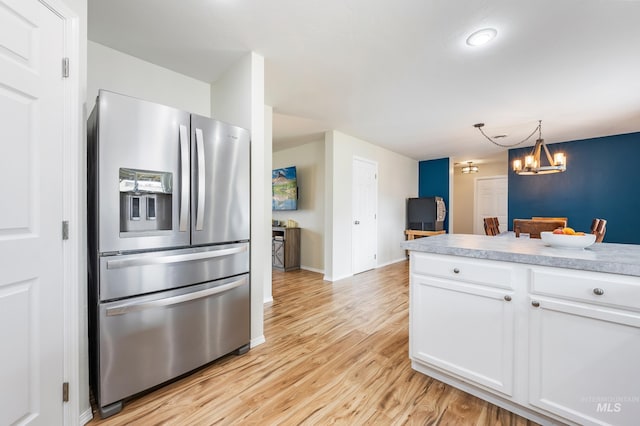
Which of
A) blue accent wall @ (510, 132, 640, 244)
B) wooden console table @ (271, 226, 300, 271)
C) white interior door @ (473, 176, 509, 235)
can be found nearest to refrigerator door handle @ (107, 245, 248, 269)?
wooden console table @ (271, 226, 300, 271)

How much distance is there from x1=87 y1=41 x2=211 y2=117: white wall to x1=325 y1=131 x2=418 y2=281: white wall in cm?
222

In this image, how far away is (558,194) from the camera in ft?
16.8

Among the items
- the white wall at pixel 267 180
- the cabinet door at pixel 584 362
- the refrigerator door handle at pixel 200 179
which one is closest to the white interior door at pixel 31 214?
the refrigerator door handle at pixel 200 179

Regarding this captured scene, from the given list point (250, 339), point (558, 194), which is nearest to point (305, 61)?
point (250, 339)

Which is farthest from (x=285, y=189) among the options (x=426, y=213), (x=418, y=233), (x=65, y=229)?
A: (x=65, y=229)

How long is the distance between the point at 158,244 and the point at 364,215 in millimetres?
3930

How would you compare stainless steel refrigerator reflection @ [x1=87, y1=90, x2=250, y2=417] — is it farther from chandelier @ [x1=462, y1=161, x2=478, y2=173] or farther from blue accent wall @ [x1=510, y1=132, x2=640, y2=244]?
chandelier @ [x1=462, y1=161, x2=478, y2=173]

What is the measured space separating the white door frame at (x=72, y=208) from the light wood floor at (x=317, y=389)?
0.33 metres

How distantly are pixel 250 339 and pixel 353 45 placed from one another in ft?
8.40

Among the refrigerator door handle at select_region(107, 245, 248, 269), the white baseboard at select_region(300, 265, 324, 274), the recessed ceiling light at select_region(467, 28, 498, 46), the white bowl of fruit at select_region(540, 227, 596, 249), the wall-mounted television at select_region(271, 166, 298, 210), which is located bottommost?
the white baseboard at select_region(300, 265, 324, 274)

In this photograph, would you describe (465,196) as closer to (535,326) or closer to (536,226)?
(536,226)

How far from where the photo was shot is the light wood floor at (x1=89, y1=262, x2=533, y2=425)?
4.75ft

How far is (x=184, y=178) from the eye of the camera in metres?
1.69

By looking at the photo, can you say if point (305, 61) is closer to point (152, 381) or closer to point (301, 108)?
point (301, 108)
